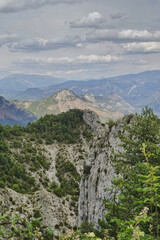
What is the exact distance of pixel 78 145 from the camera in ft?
534

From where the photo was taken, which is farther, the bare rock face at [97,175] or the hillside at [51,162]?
the hillside at [51,162]

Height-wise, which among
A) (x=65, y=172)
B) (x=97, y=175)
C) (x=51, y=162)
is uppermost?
(x=51, y=162)

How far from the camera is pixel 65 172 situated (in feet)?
452

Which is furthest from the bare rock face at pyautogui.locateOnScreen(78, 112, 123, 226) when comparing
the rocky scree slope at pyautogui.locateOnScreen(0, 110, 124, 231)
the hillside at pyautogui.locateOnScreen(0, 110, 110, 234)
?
the hillside at pyautogui.locateOnScreen(0, 110, 110, 234)

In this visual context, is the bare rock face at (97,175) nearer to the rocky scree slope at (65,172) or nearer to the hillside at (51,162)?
the rocky scree slope at (65,172)

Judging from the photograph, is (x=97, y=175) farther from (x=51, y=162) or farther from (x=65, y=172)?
(x=51, y=162)

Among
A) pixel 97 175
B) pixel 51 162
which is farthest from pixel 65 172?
pixel 97 175

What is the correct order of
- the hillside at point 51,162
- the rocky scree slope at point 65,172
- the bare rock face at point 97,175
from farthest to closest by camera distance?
the hillside at point 51,162
the rocky scree slope at point 65,172
the bare rock face at point 97,175

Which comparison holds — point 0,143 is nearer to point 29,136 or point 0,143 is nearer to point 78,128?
point 29,136

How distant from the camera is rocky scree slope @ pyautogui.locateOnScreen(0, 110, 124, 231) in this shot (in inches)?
2234

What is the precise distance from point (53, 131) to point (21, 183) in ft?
253

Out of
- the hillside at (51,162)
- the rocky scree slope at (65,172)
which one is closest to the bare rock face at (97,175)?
the rocky scree slope at (65,172)

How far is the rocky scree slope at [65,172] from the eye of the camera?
5675 cm

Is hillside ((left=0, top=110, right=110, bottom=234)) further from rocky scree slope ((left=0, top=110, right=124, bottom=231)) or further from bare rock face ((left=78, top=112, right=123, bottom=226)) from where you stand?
bare rock face ((left=78, top=112, right=123, bottom=226))
